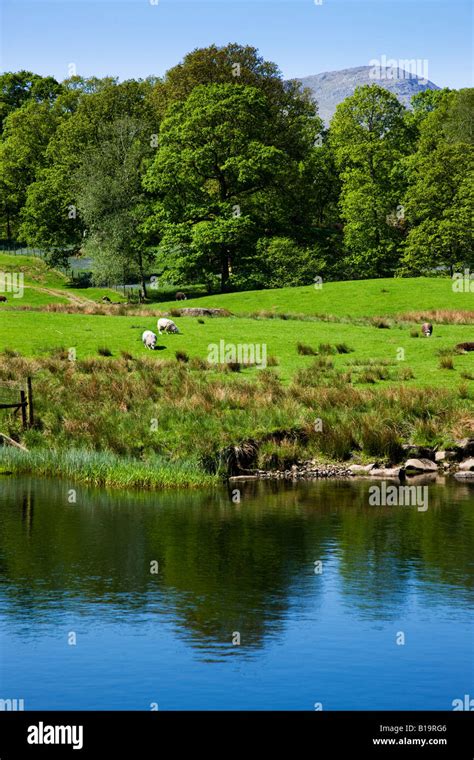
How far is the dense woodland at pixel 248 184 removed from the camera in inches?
3410

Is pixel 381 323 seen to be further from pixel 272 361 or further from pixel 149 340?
pixel 149 340

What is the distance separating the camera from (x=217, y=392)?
36250 mm

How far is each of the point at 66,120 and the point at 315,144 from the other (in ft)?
108

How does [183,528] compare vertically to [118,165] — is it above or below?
below

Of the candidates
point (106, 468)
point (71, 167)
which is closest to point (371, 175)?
point (71, 167)

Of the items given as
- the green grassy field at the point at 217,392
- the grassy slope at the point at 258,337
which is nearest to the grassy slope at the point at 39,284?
the grassy slope at the point at 258,337

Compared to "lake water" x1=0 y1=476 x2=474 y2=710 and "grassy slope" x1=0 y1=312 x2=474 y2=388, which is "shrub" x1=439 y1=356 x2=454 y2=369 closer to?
"grassy slope" x1=0 y1=312 x2=474 y2=388

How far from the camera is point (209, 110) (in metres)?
85.2

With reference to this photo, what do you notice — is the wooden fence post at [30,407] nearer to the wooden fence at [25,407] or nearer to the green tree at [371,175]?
the wooden fence at [25,407]

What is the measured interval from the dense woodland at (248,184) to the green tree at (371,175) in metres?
0.14

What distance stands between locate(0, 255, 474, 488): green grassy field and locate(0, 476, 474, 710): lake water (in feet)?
14.4

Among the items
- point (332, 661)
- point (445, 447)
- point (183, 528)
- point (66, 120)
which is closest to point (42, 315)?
point (445, 447)

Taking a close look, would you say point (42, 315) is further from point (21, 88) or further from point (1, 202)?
point (21, 88)
